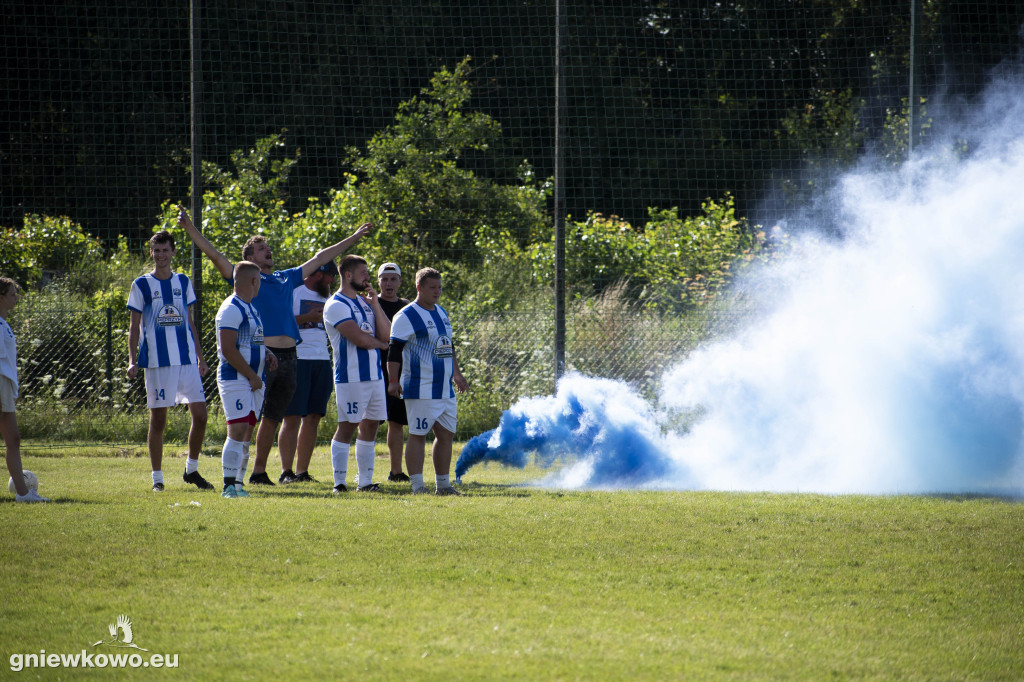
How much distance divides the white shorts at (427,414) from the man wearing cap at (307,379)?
134 cm

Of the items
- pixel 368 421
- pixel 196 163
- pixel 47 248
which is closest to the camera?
pixel 368 421

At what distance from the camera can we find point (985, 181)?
29.2 ft

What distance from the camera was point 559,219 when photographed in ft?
38.5

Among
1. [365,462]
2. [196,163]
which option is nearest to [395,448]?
[365,462]

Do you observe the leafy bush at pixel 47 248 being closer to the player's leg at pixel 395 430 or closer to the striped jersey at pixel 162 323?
the striped jersey at pixel 162 323

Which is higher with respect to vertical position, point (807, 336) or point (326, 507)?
point (807, 336)

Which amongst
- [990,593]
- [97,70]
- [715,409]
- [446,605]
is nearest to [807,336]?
[715,409]

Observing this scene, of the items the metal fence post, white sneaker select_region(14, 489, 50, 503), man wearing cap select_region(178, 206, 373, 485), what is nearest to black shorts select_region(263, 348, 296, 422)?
man wearing cap select_region(178, 206, 373, 485)

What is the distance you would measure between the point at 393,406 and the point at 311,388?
80 centimetres

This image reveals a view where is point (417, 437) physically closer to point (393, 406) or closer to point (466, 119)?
point (393, 406)

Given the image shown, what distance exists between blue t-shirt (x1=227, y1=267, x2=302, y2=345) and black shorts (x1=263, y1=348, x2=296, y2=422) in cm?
16

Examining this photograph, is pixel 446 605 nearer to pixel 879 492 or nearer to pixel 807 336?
pixel 879 492

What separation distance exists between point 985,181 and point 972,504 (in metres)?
3.35

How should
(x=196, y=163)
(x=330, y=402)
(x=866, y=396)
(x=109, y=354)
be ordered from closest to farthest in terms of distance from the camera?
1. (x=866, y=396)
2. (x=196, y=163)
3. (x=330, y=402)
4. (x=109, y=354)
